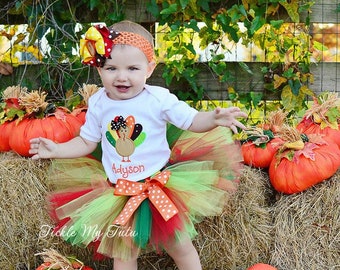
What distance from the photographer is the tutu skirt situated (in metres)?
2.49

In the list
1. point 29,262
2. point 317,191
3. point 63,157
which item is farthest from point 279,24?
point 29,262

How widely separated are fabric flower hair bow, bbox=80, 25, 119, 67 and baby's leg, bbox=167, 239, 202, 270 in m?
0.83

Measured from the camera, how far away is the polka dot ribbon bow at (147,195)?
245 cm

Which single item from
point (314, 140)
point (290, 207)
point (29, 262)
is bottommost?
point (29, 262)

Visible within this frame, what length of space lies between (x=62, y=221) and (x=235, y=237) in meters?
0.82

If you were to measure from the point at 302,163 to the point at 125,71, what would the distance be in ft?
3.18

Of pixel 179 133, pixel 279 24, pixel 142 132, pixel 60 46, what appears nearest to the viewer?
pixel 142 132

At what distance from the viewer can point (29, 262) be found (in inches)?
118

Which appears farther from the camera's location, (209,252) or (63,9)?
(63,9)

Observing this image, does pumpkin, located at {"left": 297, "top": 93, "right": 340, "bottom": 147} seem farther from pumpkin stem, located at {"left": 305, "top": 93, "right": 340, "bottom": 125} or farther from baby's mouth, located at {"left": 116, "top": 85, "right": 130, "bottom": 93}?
baby's mouth, located at {"left": 116, "top": 85, "right": 130, "bottom": 93}

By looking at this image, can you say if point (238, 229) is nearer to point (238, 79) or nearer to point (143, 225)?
point (143, 225)

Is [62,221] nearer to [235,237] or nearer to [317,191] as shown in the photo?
[235,237]

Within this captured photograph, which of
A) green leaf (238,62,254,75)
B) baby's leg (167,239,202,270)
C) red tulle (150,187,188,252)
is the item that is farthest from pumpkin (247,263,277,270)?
green leaf (238,62,254,75)

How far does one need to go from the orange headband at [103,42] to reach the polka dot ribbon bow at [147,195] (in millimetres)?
516
